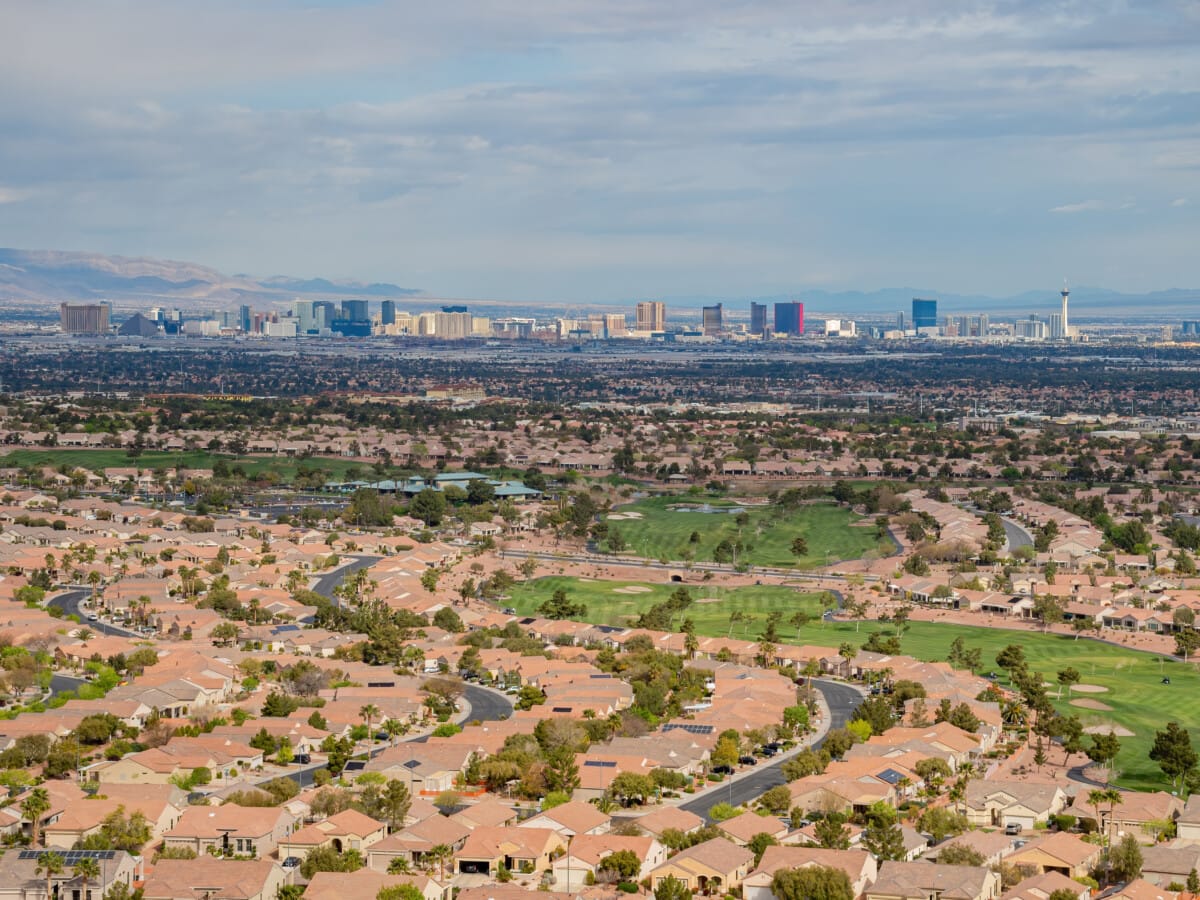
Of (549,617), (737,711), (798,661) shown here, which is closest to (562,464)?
(549,617)

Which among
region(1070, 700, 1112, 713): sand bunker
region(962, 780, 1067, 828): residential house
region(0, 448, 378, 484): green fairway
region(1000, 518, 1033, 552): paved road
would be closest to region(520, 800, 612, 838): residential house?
region(962, 780, 1067, 828): residential house

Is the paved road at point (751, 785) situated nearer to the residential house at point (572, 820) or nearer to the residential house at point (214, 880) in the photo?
the residential house at point (572, 820)

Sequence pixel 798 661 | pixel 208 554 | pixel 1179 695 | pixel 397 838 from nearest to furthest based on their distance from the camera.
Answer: pixel 397 838, pixel 1179 695, pixel 798 661, pixel 208 554

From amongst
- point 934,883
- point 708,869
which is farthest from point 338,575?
point 934,883

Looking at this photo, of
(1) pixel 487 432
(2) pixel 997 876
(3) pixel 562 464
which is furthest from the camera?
(1) pixel 487 432

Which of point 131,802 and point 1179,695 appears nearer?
point 131,802

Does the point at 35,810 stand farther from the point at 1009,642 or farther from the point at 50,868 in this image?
the point at 1009,642

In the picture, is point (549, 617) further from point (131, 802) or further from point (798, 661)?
point (131, 802)
